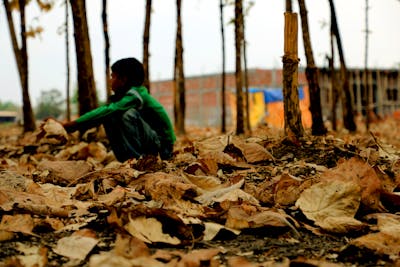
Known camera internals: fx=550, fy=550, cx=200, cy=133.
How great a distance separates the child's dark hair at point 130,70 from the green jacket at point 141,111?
0.07 meters

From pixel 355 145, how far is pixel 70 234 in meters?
1.99

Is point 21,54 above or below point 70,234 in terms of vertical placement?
above

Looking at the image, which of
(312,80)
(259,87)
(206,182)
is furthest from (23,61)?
(259,87)

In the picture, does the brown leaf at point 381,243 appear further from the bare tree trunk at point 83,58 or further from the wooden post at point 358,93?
the wooden post at point 358,93

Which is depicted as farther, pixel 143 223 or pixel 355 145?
pixel 355 145

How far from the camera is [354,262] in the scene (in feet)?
4.95

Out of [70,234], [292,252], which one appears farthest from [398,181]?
[70,234]

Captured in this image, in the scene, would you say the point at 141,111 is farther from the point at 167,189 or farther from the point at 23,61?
the point at 23,61

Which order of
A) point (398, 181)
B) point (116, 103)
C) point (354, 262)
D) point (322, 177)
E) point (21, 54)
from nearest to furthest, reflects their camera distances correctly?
point (354, 262)
point (322, 177)
point (398, 181)
point (116, 103)
point (21, 54)

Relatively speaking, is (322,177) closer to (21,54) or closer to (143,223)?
(143,223)

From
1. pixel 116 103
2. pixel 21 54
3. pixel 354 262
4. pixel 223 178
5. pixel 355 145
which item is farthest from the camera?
pixel 21 54

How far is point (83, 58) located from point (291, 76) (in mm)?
2677

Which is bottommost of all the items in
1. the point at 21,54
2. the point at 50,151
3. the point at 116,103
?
the point at 50,151

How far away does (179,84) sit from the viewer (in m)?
8.35
